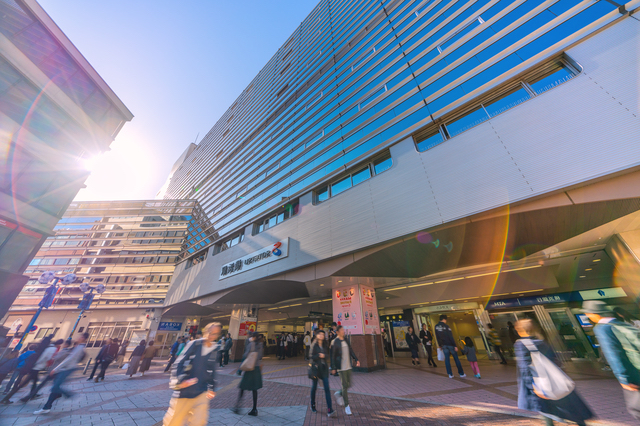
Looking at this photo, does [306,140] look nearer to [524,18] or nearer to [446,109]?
[446,109]

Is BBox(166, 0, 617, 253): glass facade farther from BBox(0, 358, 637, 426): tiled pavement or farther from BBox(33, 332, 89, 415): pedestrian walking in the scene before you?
BBox(33, 332, 89, 415): pedestrian walking

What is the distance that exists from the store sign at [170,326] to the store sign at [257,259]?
49.3 feet

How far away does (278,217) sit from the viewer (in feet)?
50.0

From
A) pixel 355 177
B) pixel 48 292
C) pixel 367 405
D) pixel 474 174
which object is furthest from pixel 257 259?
pixel 474 174

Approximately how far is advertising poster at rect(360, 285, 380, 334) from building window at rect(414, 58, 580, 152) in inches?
289

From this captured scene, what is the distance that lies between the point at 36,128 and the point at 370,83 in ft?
64.1

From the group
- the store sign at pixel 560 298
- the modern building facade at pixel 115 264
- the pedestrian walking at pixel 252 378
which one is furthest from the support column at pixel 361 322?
the modern building facade at pixel 115 264

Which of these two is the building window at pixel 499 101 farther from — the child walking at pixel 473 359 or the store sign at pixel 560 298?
the store sign at pixel 560 298

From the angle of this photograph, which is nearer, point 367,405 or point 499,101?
point 367,405

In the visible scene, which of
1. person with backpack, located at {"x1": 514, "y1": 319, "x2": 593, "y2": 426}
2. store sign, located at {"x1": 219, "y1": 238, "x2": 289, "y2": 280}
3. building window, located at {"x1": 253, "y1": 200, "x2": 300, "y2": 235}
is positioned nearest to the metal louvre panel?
person with backpack, located at {"x1": 514, "y1": 319, "x2": 593, "y2": 426}

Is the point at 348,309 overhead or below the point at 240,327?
overhead

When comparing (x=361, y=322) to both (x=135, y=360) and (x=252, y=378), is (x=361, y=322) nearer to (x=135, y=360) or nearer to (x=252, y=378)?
(x=252, y=378)

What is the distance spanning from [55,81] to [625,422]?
2524 centimetres

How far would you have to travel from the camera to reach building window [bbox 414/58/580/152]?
7594 millimetres
